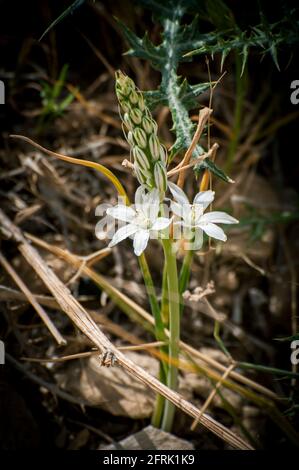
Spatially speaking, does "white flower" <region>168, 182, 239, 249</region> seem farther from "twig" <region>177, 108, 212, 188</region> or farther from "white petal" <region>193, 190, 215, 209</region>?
"twig" <region>177, 108, 212, 188</region>

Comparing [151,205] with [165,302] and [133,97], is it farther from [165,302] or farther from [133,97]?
[165,302]

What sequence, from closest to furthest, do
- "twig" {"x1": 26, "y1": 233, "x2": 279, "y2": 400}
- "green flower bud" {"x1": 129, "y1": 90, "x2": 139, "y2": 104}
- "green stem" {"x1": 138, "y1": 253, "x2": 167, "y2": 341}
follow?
"green flower bud" {"x1": 129, "y1": 90, "x2": 139, "y2": 104} < "green stem" {"x1": 138, "y1": 253, "x2": 167, "y2": 341} < "twig" {"x1": 26, "y1": 233, "x2": 279, "y2": 400}

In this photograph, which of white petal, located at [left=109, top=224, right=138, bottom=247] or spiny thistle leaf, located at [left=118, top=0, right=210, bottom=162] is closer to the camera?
white petal, located at [left=109, top=224, right=138, bottom=247]

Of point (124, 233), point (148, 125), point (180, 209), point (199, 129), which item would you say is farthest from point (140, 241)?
point (199, 129)

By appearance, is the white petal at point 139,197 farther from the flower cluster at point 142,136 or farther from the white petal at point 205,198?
the white petal at point 205,198

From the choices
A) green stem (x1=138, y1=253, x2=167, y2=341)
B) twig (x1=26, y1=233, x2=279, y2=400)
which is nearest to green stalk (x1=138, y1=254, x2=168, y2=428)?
green stem (x1=138, y1=253, x2=167, y2=341)

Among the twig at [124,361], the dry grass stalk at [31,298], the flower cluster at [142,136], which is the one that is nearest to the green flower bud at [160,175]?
the flower cluster at [142,136]
